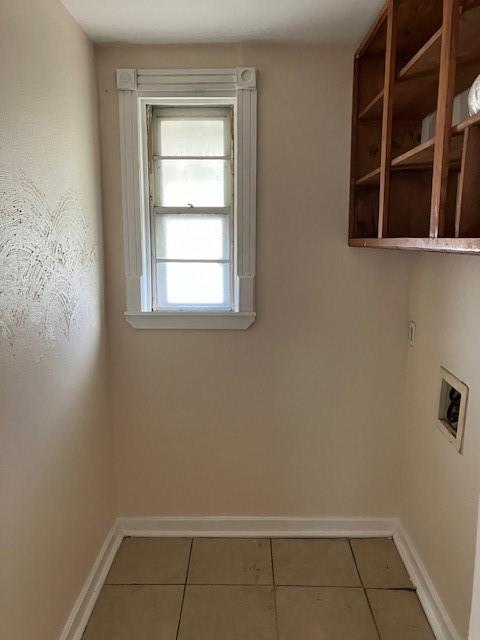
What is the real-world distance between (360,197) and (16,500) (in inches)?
68.7

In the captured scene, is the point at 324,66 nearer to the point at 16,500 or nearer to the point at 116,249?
the point at 116,249

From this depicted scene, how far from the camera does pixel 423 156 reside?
136 centimetres

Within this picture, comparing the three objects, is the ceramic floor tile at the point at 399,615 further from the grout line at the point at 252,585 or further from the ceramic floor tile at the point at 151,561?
the ceramic floor tile at the point at 151,561

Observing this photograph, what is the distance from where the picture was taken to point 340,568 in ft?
6.93

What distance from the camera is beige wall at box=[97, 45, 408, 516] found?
2.04 meters

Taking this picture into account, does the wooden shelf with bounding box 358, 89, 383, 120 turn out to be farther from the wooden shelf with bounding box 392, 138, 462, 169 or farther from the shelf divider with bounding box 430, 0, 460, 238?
the shelf divider with bounding box 430, 0, 460, 238

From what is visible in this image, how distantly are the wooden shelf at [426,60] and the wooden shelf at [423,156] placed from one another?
0.22 meters

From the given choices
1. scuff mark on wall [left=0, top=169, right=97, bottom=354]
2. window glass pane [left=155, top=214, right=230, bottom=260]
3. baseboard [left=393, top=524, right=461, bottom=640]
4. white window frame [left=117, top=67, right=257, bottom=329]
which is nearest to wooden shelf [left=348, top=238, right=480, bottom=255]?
white window frame [left=117, top=67, right=257, bottom=329]

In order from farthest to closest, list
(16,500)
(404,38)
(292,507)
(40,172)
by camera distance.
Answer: (292,507)
(404,38)
(40,172)
(16,500)

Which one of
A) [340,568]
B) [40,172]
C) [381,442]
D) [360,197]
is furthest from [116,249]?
[340,568]

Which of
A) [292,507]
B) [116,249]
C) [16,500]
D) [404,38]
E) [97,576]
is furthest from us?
[292,507]

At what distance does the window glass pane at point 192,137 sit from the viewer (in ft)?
7.07

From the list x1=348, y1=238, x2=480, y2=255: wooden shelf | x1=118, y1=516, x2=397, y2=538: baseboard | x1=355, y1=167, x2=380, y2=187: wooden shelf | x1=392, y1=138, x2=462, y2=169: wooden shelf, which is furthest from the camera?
x1=118, y1=516, x2=397, y2=538: baseboard

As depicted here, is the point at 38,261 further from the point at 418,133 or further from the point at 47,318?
the point at 418,133
